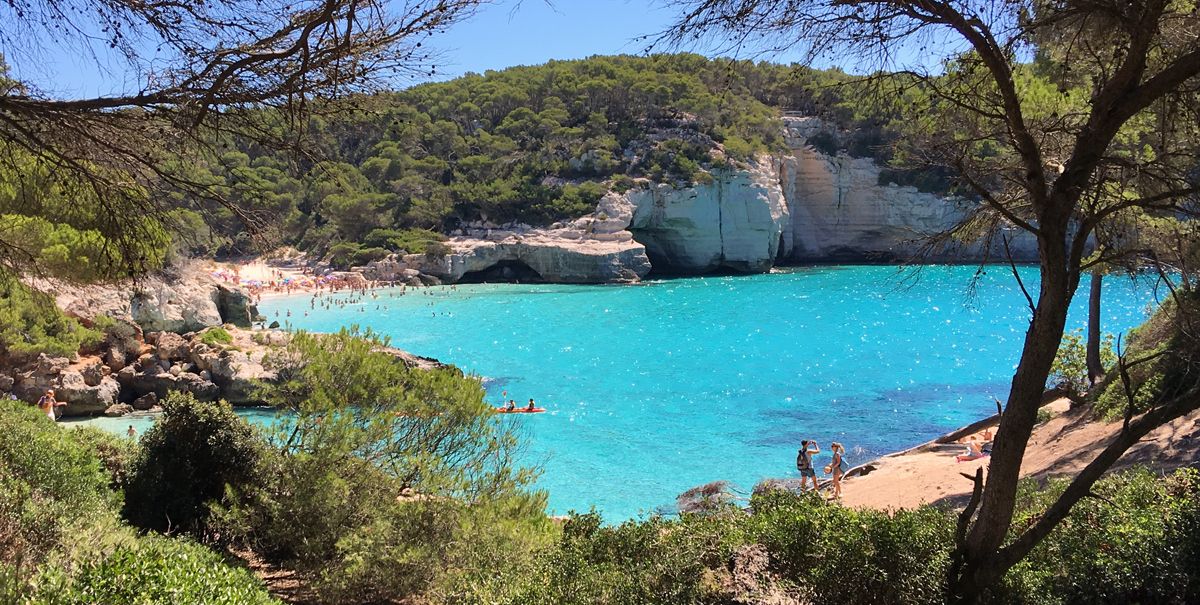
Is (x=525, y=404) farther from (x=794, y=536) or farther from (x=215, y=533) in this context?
(x=794, y=536)

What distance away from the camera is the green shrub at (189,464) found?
6.36m

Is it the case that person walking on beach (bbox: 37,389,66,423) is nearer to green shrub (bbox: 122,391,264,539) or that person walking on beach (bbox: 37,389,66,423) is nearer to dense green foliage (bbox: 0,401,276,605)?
dense green foliage (bbox: 0,401,276,605)

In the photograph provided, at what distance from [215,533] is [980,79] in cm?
654

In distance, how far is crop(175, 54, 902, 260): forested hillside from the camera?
50.0 meters

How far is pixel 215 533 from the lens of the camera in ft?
20.5

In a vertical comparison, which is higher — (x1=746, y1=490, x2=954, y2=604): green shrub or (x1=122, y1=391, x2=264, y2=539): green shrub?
(x1=746, y1=490, x2=954, y2=604): green shrub

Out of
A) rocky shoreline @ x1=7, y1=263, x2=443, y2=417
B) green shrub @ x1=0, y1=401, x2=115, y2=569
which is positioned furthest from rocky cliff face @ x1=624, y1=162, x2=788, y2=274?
green shrub @ x1=0, y1=401, x2=115, y2=569

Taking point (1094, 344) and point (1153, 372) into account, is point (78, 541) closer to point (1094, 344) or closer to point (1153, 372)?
point (1153, 372)

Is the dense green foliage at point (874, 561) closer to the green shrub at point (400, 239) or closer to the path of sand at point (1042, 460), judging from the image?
the path of sand at point (1042, 460)

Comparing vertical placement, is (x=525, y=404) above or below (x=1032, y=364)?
below

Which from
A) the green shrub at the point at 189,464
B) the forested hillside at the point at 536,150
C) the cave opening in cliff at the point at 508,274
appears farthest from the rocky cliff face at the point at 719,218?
the green shrub at the point at 189,464

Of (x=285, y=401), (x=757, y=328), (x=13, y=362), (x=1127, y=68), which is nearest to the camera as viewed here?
(x=1127, y=68)

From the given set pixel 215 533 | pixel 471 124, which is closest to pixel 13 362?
pixel 215 533

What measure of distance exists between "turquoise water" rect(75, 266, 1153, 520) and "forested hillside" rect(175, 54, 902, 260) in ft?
28.4
